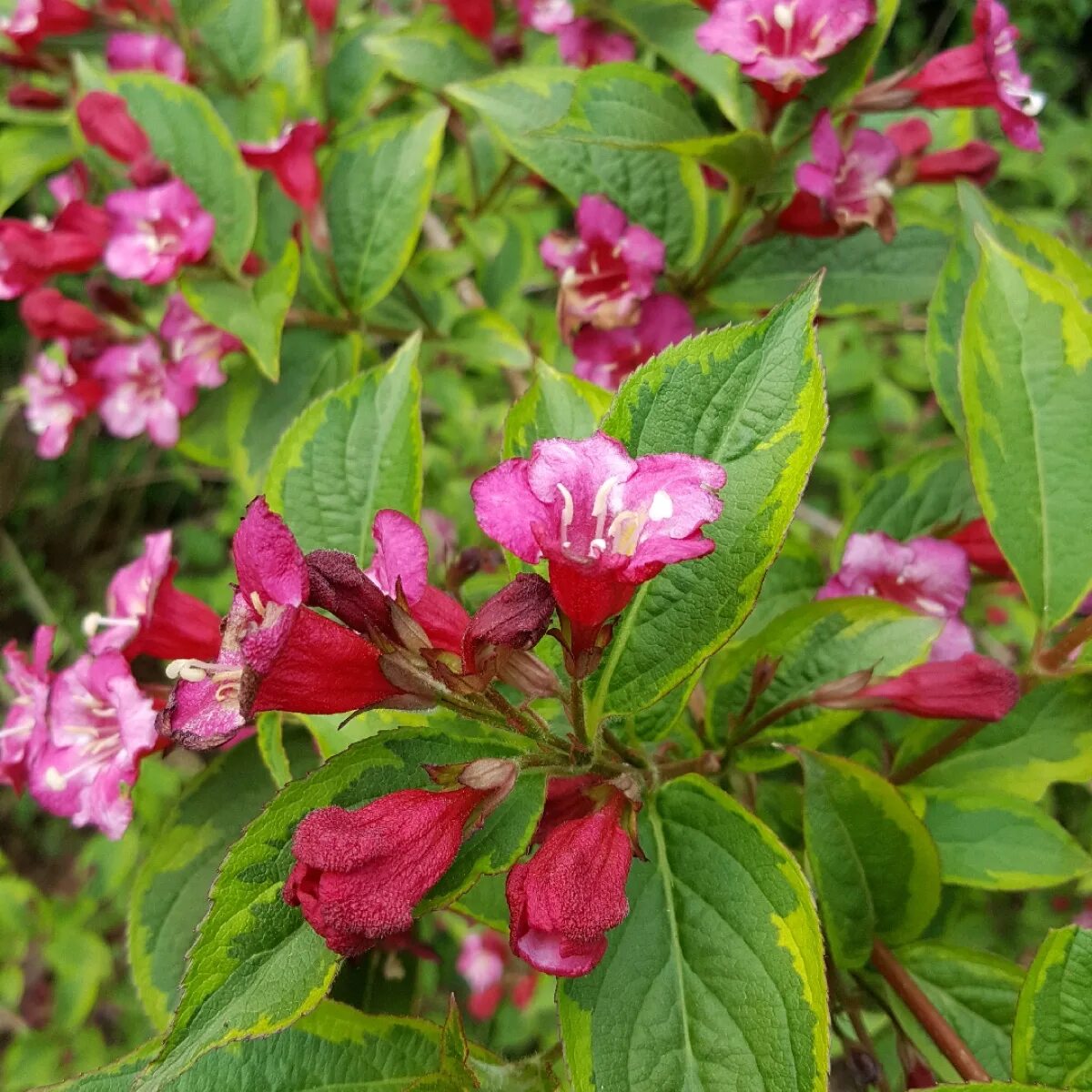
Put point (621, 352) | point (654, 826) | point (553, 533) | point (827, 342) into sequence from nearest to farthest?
point (553, 533), point (654, 826), point (621, 352), point (827, 342)

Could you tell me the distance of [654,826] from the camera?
33.6 inches

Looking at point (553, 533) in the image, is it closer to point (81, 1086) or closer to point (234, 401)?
point (81, 1086)

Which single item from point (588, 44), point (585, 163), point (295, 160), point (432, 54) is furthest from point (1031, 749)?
point (432, 54)

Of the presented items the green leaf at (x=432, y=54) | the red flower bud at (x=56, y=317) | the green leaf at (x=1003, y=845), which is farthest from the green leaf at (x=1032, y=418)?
the red flower bud at (x=56, y=317)

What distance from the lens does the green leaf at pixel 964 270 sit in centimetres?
115

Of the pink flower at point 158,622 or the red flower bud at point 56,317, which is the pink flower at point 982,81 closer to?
the pink flower at point 158,622

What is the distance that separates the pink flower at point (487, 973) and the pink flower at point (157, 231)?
207 centimetres

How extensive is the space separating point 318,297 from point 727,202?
673 millimetres

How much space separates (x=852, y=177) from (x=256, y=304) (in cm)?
85

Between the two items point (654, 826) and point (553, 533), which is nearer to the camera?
point (553, 533)

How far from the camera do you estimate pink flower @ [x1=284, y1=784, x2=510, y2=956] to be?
2.02 ft

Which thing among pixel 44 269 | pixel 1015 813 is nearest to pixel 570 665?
pixel 1015 813

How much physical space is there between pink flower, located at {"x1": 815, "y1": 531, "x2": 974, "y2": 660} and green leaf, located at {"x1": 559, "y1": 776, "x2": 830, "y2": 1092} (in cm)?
47

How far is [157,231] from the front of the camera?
4.46 feet
